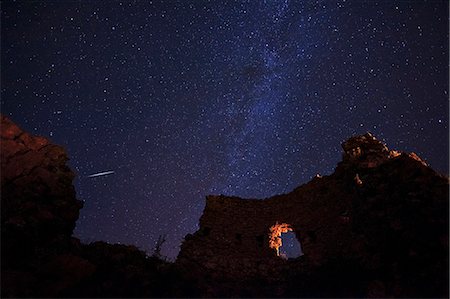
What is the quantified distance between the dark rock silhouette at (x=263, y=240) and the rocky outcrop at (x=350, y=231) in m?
0.04

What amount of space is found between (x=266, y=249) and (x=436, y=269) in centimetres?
623

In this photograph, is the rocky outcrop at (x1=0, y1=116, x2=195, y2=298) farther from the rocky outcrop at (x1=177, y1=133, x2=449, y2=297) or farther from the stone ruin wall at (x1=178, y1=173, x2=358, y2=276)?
the rocky outcrop at (x1=177, y1=133, x2=449, y2=297)

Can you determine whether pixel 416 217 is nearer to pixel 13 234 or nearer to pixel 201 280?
pixel 201 280

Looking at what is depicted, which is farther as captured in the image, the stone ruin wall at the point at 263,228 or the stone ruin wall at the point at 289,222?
the stone ruin wall at the point at 263,228

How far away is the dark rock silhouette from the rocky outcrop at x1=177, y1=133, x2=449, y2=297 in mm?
35

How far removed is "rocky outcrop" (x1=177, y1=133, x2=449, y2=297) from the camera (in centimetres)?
907

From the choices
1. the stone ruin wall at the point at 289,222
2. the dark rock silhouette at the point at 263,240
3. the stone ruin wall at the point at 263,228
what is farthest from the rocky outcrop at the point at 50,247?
the stone ruin wall at the point at 289,222

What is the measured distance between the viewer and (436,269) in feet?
27.8

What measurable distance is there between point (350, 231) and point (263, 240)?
3.70m

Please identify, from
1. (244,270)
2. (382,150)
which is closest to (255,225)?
(244,270)

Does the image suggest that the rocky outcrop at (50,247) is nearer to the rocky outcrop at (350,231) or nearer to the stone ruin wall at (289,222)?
the stone ruin wall at (289,222)

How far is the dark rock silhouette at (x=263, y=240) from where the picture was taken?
9.33m

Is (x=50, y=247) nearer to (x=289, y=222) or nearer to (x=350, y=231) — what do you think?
(x=289, y=222)

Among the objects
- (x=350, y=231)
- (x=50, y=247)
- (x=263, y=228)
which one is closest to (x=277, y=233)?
(x=263, y=228)
